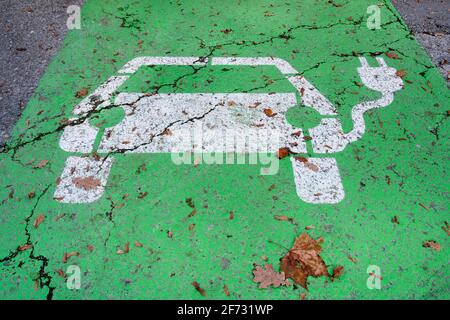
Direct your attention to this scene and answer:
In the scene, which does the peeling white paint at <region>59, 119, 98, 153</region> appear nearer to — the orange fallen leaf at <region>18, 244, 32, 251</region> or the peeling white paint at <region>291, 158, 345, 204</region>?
the orange fallen leaf at <region>18, 244, 32, 251</region>

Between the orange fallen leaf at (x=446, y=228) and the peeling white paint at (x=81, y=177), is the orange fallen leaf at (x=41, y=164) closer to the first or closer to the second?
the peeling white paint at (x=81, y=177)

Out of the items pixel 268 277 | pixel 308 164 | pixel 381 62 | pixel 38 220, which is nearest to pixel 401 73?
pixel 381 62

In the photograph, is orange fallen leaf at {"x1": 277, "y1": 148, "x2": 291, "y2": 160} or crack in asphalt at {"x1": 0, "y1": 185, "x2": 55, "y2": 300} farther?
orange fallen leaf at {"x1": 277, "y1": 148, "x2": 291, "y2": 160}

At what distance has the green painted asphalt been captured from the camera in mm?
2398

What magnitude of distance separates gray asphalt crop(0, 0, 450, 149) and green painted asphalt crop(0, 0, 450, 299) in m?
0.19

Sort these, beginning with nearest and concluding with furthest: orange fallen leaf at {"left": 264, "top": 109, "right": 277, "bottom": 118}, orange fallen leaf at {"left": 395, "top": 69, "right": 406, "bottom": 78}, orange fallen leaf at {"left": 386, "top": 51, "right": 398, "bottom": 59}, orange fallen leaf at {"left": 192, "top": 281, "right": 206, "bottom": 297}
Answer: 1. orange fallen leaf at {"left": 192, "top": 281, "right": 206, "bottom": 297}
2. orange fallen leaf at {"left": 264, "top": 109, "right": 277, "bottom": 118}
3. orange fallen leaf at {"left": 395, "top": 69, "right": 406, "bottom": 78}
4. orange fallen leaf at {"left": 386, "top": 51, "right": 398, "bottom": 59}

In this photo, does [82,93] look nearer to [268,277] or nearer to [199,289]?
[199,289]

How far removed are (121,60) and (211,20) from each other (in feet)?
4.88

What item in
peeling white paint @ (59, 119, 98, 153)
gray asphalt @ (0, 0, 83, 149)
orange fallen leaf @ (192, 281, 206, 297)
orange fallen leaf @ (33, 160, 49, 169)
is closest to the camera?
orange fallen leaf @ (192, 281, 206, 297)

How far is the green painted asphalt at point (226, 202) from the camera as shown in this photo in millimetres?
2398

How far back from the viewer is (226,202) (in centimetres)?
281

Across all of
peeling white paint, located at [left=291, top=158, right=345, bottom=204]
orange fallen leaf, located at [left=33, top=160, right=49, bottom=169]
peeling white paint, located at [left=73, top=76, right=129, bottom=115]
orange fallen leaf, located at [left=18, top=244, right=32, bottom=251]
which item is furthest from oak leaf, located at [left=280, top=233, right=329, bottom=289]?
peeling white paint, located at [left=73, top=76, right=129, bottom=115]

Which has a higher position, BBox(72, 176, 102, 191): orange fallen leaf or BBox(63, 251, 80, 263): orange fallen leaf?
BBox(72, 176, 102, 191): orange fallen leaf

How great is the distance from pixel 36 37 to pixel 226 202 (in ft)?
12.2
